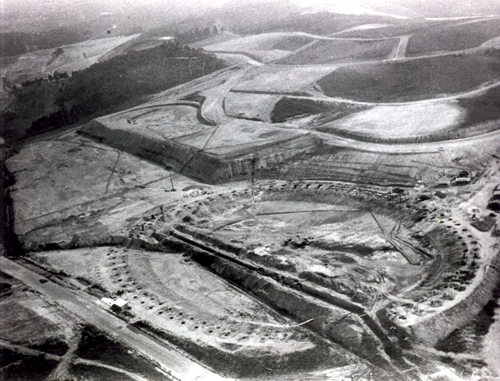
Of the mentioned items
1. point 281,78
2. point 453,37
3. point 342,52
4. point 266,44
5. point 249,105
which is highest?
point 453,37

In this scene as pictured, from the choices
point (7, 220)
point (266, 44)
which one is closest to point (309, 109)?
point (7, 220)

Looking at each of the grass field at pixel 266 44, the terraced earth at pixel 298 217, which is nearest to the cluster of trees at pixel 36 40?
the grass field at pixel 266 44

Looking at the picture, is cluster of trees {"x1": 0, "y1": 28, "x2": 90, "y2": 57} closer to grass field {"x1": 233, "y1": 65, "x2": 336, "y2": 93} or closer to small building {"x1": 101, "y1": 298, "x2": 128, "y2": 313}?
grass field {"x1": 233, "y1": 65, "x2": 336, "y2": 93}

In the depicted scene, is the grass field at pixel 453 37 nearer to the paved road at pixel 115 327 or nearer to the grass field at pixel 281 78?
the grass field at pixel 281 78

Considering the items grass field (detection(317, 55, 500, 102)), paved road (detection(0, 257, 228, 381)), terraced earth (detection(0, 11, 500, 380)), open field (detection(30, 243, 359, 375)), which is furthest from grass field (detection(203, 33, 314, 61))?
paved road (detection(0, 257, 228, 381))

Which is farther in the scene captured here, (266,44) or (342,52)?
(266,44)

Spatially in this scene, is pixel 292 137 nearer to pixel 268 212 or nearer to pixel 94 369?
pixel 268 212

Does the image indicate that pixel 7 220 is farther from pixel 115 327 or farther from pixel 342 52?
pixel 342 52
